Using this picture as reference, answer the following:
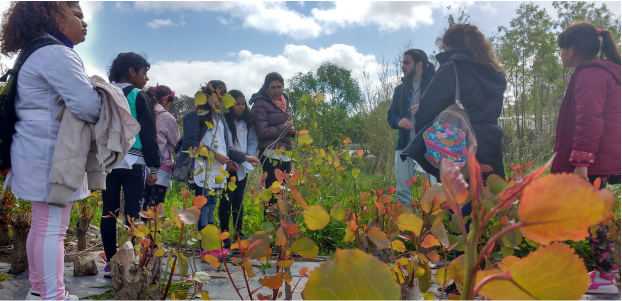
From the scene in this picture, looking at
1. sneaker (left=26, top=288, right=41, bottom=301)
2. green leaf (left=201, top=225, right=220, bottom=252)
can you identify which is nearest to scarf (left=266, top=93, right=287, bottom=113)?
sneaker (left=26, top=288, right=41, bottom=301)

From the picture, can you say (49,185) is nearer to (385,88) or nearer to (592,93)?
(592,93)

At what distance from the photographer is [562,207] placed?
8.7 inches

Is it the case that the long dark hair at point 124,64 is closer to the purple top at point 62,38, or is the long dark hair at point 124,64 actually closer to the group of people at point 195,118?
the group of people at point 195,118

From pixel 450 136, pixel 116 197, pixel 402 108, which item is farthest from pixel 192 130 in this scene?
pixel 450 136

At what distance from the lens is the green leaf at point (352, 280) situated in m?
0.25

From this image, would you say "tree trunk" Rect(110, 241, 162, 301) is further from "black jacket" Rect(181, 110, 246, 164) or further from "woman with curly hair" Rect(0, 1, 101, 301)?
"black jacket" Rect(181, 110, 246, 164)

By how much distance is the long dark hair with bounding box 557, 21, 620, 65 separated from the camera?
→ 97.4 inches

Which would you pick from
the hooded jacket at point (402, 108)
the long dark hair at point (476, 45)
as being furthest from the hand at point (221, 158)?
the long dark hair at point (476, 45)

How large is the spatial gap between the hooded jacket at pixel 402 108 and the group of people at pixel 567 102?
0.99 metres

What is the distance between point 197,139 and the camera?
11.1ft

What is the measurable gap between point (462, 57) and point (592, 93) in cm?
75

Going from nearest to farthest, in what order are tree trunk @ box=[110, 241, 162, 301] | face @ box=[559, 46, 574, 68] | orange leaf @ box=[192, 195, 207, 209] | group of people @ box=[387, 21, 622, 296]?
orange leaf @ box=[192, 195, 207, 209]
tree trunk @ box=[110, 241, 162, 301]
group of people @ box=[387, 21, 622, 296]
face @ box=[559, 46, 574, 68]

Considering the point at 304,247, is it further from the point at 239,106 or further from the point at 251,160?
the point at 239,106

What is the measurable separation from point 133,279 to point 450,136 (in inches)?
73.6
